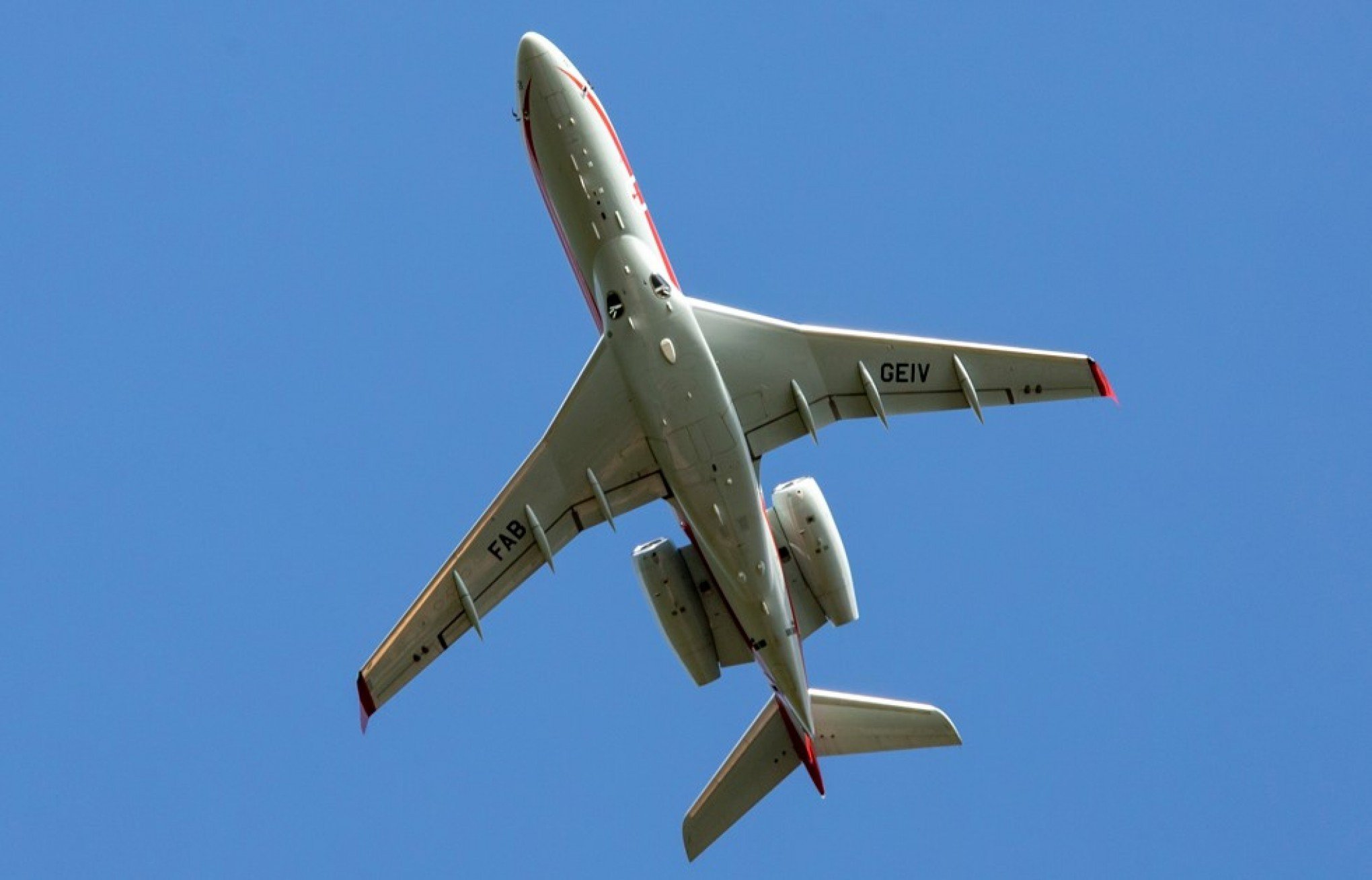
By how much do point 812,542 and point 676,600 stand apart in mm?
3274

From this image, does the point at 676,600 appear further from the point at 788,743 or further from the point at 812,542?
the point at 788,743

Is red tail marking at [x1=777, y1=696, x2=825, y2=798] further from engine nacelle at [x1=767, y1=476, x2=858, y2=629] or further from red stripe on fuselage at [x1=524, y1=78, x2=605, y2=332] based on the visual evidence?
red stripe on fuselage at [x1=524, y1=78, x2=605, y2=332]

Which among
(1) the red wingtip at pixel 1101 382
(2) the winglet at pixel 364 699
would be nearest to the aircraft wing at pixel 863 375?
(1) the red wingtip at pixel 1101 382

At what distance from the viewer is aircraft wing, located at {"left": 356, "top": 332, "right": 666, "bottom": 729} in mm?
44531

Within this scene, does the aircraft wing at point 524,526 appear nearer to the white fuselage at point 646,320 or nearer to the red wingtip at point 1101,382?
the white fuselage at point 646,320

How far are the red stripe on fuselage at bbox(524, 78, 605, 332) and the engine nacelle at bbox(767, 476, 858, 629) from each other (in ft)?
18.4

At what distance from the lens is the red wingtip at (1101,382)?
44.7 metres

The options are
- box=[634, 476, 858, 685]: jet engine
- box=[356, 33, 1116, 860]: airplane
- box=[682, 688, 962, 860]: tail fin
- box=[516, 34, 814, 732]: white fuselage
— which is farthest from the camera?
box=[682, 688, 962, 860]: tail fin

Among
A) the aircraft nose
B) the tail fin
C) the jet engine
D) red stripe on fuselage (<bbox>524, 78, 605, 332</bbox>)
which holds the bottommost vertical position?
the tail fin

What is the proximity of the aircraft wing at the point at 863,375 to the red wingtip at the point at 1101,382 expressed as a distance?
0.02 m

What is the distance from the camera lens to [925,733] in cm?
4669

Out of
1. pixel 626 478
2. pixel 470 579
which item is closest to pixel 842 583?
pixel 626 478

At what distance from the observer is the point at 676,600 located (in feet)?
148

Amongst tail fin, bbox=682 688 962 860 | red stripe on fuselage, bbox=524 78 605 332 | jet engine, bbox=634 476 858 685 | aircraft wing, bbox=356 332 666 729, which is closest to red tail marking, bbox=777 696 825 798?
tail fin, bbox=682 688 962 860
